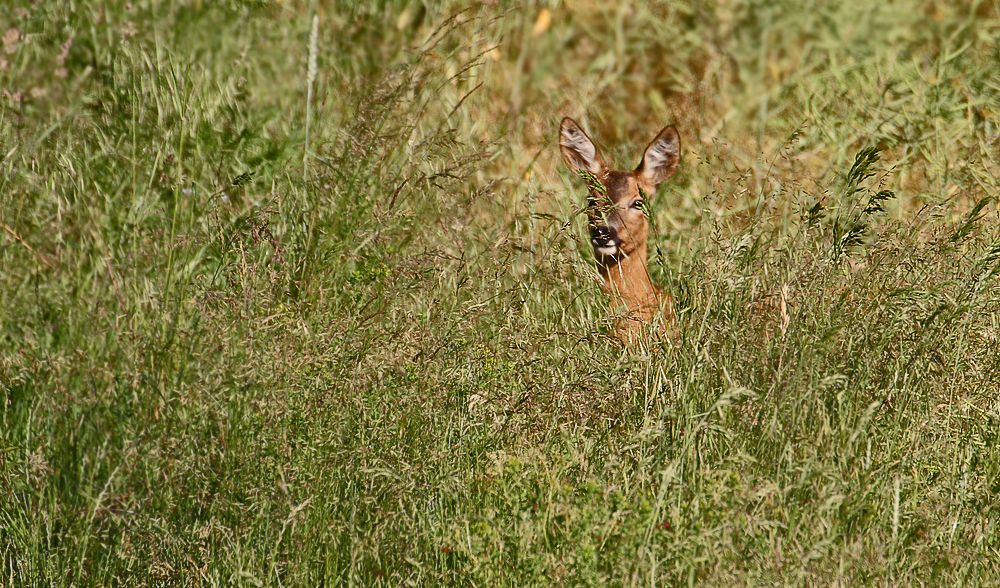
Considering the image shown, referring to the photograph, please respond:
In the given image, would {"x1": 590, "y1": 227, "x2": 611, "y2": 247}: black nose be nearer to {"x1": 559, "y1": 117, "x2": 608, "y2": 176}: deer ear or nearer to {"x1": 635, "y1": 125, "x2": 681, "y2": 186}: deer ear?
{"x1": 559, "y1": 117, "x2": 608, "y2": 176}: deer ear

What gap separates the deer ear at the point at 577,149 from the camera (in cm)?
471

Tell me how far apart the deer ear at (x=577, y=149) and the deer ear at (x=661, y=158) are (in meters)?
0.17

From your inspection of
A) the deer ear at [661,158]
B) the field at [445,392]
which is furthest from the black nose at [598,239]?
the deer ear at [661,158]

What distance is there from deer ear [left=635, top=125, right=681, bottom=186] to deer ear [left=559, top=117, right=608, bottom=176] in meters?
0.17

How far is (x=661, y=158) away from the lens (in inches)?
188

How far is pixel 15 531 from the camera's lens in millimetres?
2729

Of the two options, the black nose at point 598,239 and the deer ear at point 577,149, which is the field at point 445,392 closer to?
the black nose at point 598,239

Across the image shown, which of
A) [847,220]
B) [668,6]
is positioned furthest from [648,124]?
[847,220]

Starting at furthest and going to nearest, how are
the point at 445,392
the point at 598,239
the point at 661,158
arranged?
1. the point at 661,158
2. the point at 598,239
3. the point at 445,392

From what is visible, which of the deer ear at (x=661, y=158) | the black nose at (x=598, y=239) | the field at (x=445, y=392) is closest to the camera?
the field at (x=445, y=392)

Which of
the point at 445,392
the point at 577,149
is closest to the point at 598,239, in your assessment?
the point at 577,149

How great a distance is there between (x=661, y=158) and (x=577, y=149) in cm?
35

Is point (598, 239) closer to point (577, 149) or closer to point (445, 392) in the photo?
point (577, 149)

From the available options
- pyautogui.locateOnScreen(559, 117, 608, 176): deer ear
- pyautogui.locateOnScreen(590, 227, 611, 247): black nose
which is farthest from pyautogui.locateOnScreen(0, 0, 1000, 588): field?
pyautogui.locateOnScreen(559, 117, 608, 176): deer ear
